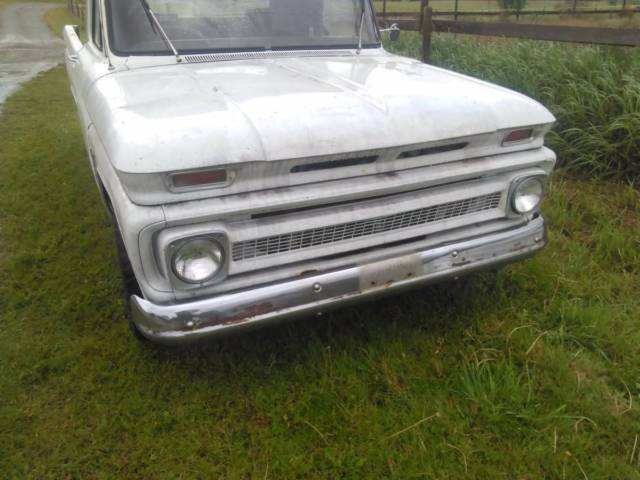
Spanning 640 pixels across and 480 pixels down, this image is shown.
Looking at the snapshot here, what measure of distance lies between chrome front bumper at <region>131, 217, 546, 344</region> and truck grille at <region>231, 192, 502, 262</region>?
13 cm

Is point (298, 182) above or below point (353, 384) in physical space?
above

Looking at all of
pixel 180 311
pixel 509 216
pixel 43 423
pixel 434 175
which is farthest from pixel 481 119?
pixel 43 423

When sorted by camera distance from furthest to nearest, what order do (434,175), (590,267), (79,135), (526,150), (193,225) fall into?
(79,135), (590,267), (526,150), (434,175), (193,225)

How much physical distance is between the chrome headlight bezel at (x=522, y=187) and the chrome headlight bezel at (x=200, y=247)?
51.9 inches

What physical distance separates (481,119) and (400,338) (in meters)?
1.11

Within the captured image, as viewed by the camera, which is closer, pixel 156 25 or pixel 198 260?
pixel 198 260

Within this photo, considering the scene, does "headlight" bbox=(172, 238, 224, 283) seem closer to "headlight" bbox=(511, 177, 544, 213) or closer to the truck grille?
the truck grille

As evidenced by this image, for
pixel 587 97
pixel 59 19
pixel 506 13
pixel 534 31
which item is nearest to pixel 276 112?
pixel 587 97

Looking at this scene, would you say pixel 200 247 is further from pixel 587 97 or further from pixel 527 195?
pixel 587 97

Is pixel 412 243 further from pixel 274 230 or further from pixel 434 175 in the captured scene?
pixel 274 230

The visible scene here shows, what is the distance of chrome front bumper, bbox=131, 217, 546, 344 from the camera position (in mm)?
1892

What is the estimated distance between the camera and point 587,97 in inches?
168

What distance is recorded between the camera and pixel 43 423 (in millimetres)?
2258

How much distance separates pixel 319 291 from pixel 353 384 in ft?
1.99
